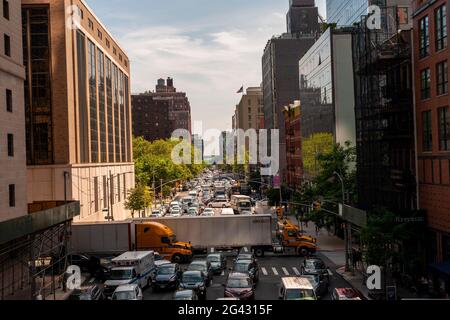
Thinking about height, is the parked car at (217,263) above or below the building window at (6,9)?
below

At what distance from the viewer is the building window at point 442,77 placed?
3225 cm

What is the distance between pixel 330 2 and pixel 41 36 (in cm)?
8600

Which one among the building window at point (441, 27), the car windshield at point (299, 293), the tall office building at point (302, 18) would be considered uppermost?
the tall office building at point (302, 18)

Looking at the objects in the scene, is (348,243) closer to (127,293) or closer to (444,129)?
(444,129)

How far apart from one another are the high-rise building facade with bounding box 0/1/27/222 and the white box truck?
792 centimetres

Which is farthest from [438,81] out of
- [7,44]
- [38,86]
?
[38,86]

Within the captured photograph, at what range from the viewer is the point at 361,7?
96.5m

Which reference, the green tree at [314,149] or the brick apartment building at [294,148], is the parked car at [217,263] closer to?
the green tree at [314,149]

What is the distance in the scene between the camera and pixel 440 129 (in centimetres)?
3328

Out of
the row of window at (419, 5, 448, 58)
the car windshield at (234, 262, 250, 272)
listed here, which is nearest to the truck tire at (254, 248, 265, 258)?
the car windshield at (234, 262, 250, 272)

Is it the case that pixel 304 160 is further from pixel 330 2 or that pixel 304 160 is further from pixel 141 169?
pixel 330 2

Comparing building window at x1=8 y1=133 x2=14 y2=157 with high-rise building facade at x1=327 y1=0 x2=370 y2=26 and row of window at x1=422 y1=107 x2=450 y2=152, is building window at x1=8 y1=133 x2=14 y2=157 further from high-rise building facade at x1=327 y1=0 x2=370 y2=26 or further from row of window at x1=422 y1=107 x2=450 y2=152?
high-rise building facade at x1=327 y1=0 x2=370 y2=26

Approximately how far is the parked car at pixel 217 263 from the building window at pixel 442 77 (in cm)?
1894

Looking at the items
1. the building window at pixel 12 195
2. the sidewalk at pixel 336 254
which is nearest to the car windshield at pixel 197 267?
the sidewalk at pixel 336 254
